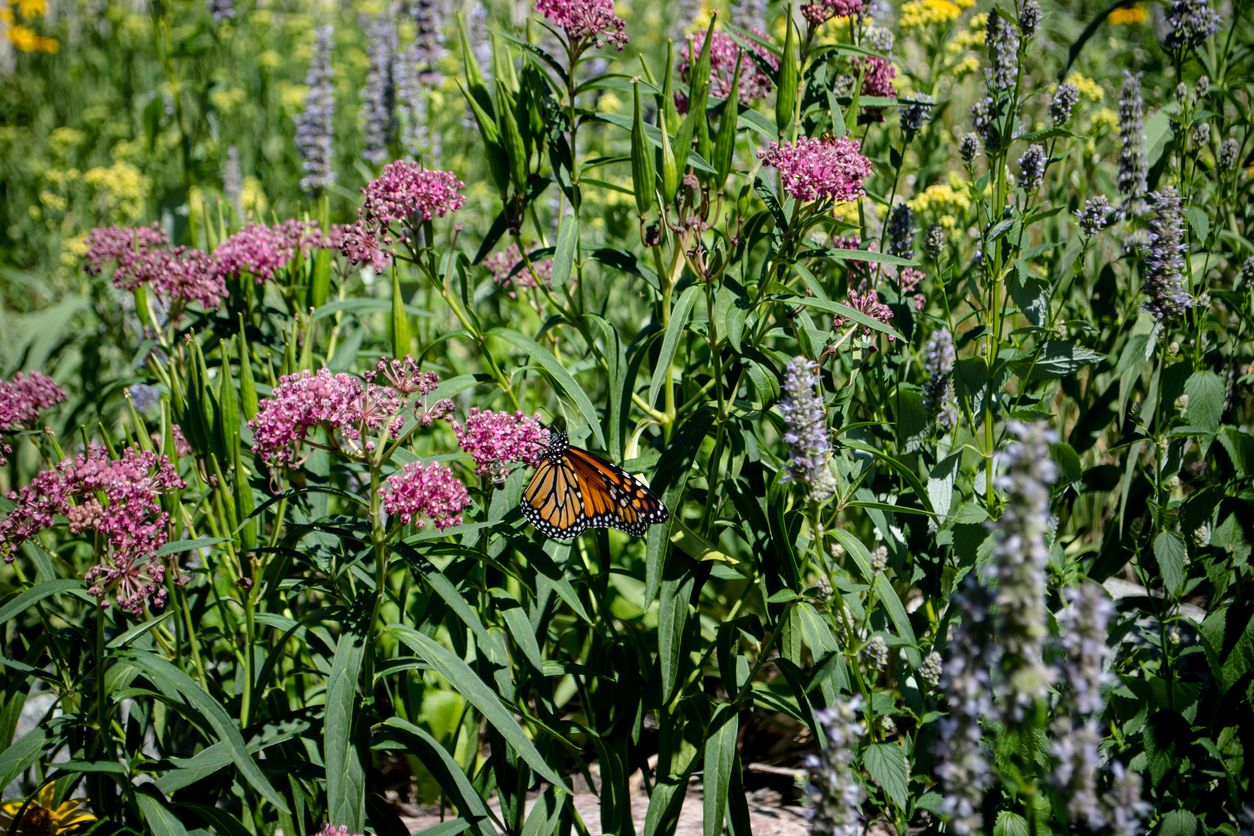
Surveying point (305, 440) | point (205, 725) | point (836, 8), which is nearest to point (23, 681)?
point (205, 725)

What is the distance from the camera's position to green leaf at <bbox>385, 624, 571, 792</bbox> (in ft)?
5.85

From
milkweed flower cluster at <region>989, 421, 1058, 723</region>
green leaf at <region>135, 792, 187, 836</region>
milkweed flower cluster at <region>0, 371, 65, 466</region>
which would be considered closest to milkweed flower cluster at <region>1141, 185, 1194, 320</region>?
milkweed flower cluster at <region>989, 421, 1058, 723</region>

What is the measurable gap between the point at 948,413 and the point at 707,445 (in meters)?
0.67

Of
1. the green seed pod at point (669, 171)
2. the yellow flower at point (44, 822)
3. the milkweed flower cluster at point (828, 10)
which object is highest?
the milkweed flower cluster at point (828, 10)

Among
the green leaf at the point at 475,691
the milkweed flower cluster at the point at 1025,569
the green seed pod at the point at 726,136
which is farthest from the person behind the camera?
the green seed pod at the point at 726,136

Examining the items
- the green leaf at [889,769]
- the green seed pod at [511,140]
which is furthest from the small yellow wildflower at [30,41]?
the green leaf at [889,769]

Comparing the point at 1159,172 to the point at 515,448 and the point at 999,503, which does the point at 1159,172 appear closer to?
the point at 999,503

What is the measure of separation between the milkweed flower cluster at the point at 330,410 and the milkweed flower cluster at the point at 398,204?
1.59 feet

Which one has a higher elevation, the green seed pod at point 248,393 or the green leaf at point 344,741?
the green seed pod at point 248,393

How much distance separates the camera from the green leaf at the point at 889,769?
1822 mm

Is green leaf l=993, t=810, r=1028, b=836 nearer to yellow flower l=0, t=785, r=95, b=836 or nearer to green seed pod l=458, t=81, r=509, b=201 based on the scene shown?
green seed pod l=458, t=81, r=509, b=201

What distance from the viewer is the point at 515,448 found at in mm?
1977

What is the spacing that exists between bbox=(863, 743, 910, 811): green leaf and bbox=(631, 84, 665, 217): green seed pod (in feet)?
4.37

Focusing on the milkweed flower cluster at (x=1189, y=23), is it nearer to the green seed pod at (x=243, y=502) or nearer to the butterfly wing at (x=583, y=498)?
the butterfly wing at (x=583, y=498)
